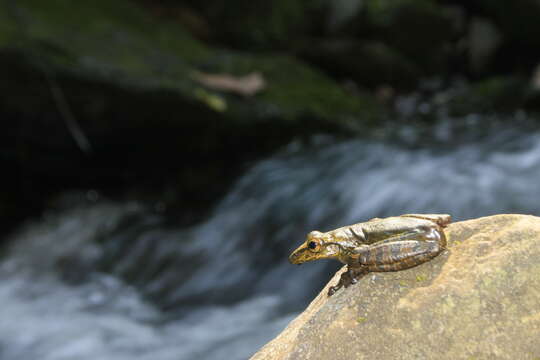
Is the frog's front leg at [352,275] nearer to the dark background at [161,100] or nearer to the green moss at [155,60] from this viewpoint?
the dark background at [161,100]

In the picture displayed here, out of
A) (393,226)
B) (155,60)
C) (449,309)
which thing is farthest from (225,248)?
(449,309)

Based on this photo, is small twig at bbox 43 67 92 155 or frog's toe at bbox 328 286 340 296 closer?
frog's toe at bbox 328 286 340 296

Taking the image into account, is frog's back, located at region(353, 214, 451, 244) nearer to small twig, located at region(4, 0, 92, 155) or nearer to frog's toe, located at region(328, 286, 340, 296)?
frog's toe, located at region(328, 286, 340, 296)

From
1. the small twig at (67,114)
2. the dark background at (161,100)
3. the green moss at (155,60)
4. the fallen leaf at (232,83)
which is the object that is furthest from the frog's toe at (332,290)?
the fallen leaf at (232,83)

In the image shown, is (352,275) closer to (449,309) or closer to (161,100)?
(449,309)

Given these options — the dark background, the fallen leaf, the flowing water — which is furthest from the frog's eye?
the fallen leaf
